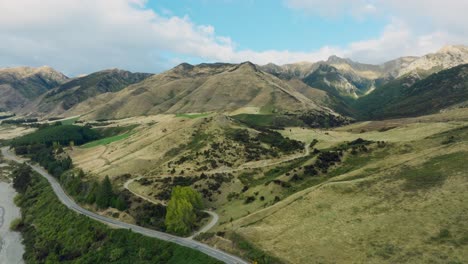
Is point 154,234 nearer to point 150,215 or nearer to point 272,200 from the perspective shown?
point 150,215

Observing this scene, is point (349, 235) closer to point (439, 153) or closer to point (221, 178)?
point (439, 153)

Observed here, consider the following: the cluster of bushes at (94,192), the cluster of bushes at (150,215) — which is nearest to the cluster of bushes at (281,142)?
the cluster of bushes at (150,215)

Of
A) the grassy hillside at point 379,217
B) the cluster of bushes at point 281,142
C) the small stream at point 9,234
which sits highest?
the cluster of bushes at point 281,142

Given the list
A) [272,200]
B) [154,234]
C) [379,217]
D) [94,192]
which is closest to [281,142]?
[272,200]

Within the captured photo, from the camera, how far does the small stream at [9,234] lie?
112925mm

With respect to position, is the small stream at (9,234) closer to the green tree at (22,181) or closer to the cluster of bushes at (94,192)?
the green tree at (22,181)

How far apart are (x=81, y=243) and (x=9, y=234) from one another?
44.2 meters

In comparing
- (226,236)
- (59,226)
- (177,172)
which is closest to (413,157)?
(226,236)

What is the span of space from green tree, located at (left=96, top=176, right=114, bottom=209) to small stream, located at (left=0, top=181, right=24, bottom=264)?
2681 cm

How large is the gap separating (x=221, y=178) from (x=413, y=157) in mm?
64839

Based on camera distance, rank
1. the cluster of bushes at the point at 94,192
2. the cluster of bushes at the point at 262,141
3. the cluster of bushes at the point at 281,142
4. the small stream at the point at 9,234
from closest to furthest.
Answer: the small stream at the point at 9,234 → the cluster of bushes at the point at 94,192 → the cluster of bushes at the point at 262,141 → the cluster of bushes at the point at 281,142

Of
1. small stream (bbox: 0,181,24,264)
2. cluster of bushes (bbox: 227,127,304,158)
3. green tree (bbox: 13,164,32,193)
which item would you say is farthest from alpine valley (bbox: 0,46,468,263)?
small stream (bbox: 0,181,24,264)

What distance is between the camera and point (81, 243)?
106 meters

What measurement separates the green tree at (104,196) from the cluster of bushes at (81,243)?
7191 millimetres
